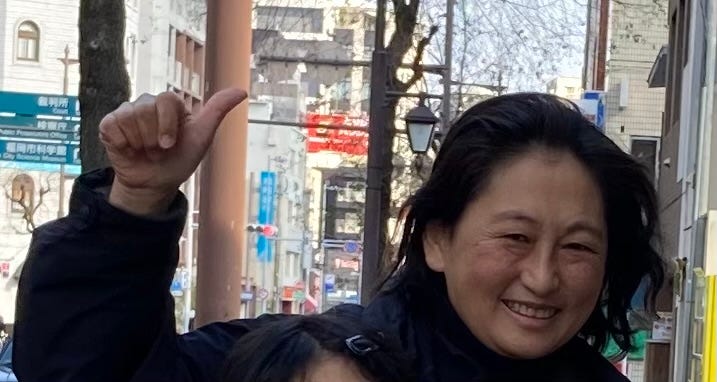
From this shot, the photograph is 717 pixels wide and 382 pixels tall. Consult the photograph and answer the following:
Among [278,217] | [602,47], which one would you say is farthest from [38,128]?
[278,217]

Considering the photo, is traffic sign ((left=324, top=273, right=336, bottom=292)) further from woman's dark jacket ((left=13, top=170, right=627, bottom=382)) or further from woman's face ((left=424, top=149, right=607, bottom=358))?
woman's dark jacket ((left=13, top=170, right=627, bottom=382))

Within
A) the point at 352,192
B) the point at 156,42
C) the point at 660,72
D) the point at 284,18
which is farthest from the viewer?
the point at 156,42

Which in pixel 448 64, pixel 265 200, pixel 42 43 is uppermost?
pixel 42 43

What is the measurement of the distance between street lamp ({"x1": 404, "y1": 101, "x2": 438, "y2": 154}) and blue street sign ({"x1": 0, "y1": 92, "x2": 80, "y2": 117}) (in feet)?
39.2

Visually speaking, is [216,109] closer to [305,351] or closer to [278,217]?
[305,351]

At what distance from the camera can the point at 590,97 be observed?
20375 millimetres

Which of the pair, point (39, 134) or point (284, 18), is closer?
point (284, 18)

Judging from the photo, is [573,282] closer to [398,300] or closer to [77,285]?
[398,300]

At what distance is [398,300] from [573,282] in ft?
0.86

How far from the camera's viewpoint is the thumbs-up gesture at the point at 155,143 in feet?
5.15

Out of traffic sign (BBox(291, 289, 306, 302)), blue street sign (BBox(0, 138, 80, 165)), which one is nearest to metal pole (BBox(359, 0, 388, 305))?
blue street sign (BBox(0, 138, 80, 165))

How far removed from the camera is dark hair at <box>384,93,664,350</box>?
1.97 metres

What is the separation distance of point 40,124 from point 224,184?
14.6 metres

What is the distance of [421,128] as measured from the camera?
45.5 feet
